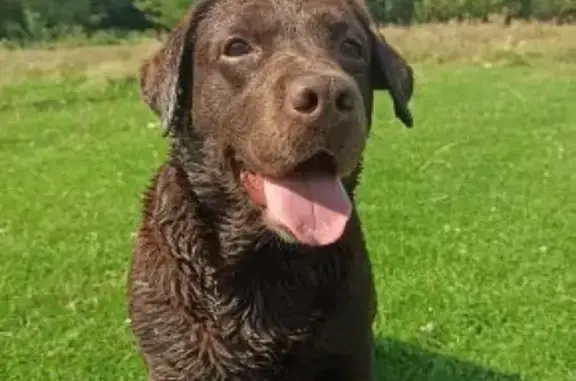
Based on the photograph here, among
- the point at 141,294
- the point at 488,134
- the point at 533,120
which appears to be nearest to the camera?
the point at 141,294

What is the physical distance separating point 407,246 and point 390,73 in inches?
158

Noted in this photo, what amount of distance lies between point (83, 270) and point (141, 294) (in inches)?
134

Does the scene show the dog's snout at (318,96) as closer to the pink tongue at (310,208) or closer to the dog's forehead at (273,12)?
the pink tongue at (310,208)

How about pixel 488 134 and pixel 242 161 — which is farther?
pixel 488 134

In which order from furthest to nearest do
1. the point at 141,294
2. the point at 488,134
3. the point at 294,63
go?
the point at 488,134 < the point at 141,294 < the point at 294,63

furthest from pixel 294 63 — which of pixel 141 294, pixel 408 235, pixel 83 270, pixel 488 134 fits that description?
pixel 488 134

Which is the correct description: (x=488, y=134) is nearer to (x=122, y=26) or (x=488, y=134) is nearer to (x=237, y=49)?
(x=237, y=49)

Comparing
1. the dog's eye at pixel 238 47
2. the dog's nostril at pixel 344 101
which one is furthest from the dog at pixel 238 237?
the dog's nostril at pixel 344 101

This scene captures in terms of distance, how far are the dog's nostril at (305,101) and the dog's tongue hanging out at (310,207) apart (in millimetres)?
358

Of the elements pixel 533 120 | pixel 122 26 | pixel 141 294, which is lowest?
pixel 122 26

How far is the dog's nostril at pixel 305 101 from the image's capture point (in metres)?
3.71

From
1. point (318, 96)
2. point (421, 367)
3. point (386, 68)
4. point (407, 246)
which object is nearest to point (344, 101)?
point (318, 96)

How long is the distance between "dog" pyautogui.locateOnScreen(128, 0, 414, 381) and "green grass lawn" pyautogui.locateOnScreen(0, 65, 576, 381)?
1.64m

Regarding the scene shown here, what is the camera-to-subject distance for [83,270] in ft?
25.8
